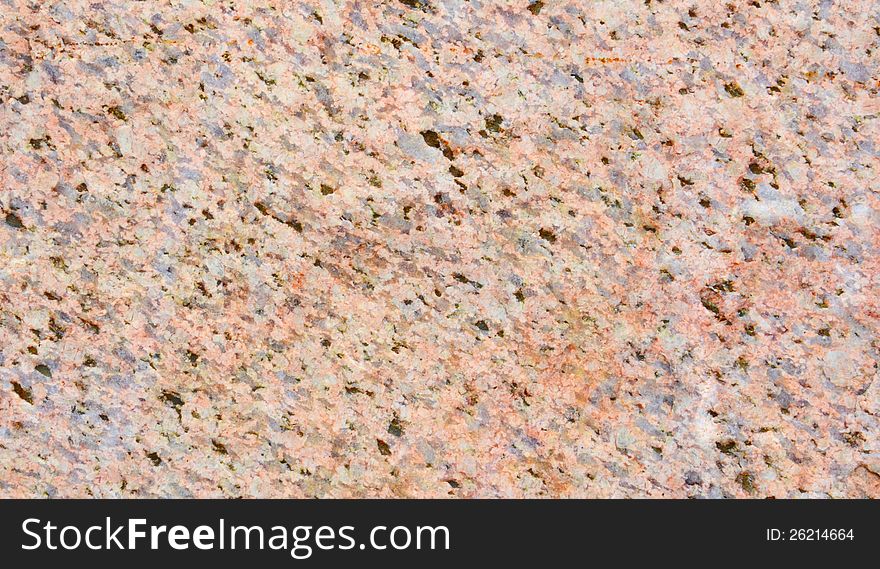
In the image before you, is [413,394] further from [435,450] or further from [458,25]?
[458,25]

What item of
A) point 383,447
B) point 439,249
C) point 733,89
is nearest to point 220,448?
point 383,447

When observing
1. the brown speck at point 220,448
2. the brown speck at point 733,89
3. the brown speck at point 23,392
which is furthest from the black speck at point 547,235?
the brown speck at point 23,392

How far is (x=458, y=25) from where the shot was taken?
3.59 feet

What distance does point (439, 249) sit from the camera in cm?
109

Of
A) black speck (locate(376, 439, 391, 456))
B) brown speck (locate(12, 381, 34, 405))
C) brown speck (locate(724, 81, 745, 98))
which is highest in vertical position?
brown speck (locate(724, 81, 745, 98))

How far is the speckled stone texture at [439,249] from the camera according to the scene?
3.55 feet

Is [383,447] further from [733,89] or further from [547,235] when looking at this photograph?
[733,89]

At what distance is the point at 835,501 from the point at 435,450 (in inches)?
22.0

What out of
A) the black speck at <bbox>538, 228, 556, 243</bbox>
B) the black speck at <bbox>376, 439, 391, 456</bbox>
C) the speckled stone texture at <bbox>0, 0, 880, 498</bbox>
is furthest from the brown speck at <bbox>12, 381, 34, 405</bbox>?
the black speck at <bbox>538, 228, 556, 243</bbox>

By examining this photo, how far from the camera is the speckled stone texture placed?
3.55ft

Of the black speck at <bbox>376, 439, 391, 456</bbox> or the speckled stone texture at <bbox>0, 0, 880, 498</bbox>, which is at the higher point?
the speckled stone texture at <bbox>0, 0, 880, 498</bbox>

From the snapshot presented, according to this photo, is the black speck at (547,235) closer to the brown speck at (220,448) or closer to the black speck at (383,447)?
the black speck at (383,447)

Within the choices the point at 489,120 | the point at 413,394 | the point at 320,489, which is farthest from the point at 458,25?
the point at 320,489

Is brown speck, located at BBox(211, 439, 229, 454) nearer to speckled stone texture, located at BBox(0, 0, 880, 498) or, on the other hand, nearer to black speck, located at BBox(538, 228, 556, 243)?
speckled stone texture, located at BBox(0, 0, 880, 498)
